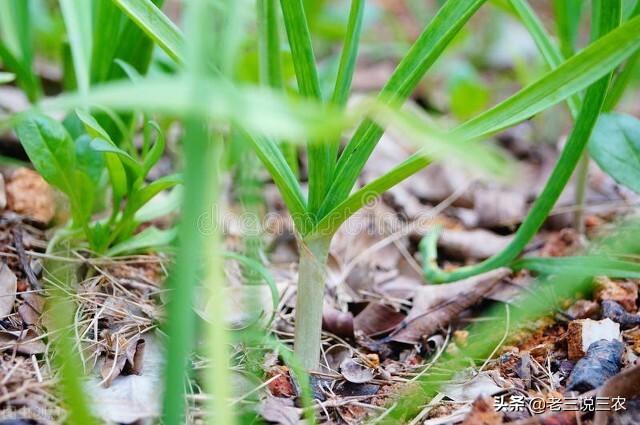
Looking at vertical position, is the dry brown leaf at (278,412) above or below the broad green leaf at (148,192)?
below

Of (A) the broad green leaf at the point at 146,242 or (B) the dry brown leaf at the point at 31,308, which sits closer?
(B) the dry brown leaf at the point at 31,308

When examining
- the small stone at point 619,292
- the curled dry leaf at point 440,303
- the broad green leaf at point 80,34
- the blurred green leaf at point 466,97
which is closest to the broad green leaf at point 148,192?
the broad green leaf at point 80,34

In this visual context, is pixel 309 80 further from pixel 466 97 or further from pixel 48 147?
pixel 466 97

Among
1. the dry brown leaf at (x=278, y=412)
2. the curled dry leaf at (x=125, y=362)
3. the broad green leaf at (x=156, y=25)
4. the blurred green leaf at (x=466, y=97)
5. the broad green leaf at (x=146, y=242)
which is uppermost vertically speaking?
the blurred green leaf at (x=466, y=97)

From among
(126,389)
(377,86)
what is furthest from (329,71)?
(126,389)

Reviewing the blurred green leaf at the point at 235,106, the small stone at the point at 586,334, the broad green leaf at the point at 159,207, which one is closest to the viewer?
the blurred green leaf at the point at 235,106

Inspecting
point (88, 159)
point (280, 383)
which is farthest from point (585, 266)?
point (88, 159)

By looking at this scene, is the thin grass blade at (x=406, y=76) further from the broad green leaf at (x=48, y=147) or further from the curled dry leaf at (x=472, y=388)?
the broad green leaf at (x=48, y=147)
